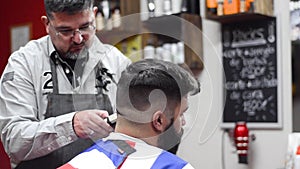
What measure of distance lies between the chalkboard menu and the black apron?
1.74 metres

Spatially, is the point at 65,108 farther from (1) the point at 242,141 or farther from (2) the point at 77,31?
(1) the point at 242,141

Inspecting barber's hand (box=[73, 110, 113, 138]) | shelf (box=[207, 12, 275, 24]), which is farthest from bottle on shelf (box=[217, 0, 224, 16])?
barber's hand (box=[73, 110, 113, 138])

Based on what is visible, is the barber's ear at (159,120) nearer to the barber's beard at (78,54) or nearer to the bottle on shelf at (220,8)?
the barber's beard at (78,54)

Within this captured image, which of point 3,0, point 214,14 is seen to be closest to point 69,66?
point 3,0

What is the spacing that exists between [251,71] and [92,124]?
84.9 inches

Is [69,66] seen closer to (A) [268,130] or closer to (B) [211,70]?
(B) [211,70]

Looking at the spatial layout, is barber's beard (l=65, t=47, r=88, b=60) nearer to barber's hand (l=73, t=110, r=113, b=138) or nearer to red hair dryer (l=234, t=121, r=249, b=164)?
barber's hand (l=73, t=110, r=113, b=138)

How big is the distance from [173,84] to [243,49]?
7.14ft

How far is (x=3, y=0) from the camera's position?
7.32ft

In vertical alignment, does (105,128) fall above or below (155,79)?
below

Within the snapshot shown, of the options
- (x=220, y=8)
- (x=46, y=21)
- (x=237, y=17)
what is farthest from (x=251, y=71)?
(x=46, y=21)

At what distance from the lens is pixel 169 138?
1.30 m

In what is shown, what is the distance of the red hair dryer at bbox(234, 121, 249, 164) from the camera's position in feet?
10.2

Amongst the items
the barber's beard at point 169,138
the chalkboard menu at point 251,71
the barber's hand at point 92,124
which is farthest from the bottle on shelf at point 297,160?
the barber's hand at point 92,124
